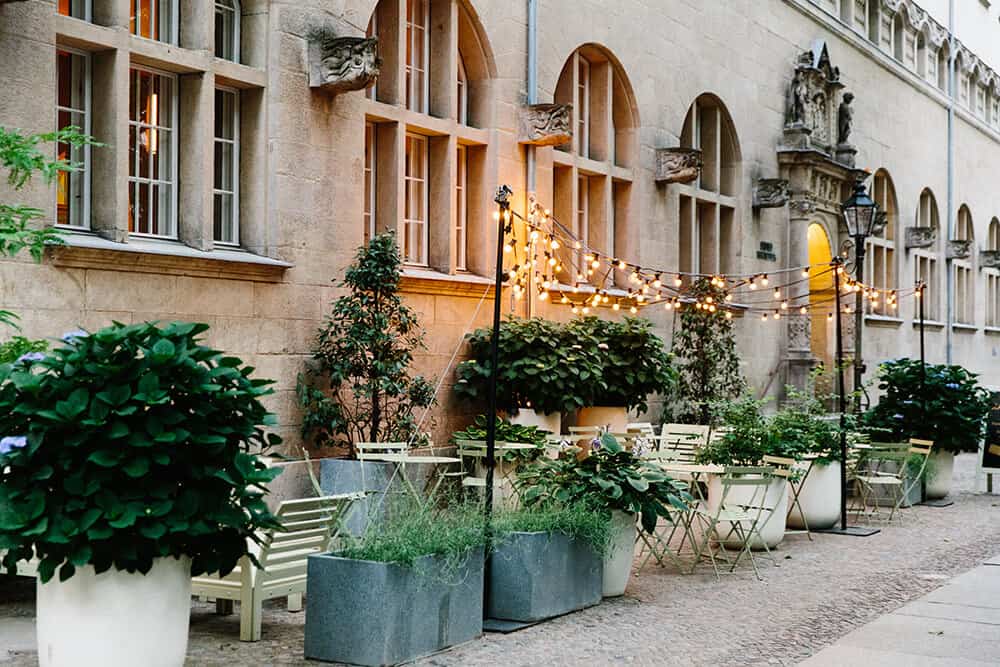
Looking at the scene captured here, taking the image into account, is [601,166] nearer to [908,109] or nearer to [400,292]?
[400,292]

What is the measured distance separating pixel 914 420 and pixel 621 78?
5.98m

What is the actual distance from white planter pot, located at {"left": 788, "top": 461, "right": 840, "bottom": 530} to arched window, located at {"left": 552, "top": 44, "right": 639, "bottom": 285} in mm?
Answer: 4502

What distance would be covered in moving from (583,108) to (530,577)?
994cm

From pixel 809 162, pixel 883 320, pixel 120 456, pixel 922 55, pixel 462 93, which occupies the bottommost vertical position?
pixel 120 456

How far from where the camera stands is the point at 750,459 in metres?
12.9

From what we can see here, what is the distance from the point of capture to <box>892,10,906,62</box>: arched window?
1163 inches

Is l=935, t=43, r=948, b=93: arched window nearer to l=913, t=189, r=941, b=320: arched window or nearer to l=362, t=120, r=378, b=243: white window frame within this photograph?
l=913, t=189, r=941, b=320: arched window

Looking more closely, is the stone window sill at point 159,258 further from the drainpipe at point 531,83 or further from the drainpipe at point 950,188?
the drainpipe at point 950,188

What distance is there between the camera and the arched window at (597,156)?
1708 cm

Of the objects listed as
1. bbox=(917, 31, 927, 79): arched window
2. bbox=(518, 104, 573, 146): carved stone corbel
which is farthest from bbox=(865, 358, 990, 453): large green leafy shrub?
bbox=(917, 31, 927, 79): arched window

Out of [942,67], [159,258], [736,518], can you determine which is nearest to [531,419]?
[736,518]

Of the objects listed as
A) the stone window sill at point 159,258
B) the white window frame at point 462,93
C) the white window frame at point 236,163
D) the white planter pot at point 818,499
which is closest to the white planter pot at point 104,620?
the stone window sill at point 159,258

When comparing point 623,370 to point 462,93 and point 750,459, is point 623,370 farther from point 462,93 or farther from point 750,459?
point 462,93

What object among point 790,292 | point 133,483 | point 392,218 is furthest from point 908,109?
point 133,483
